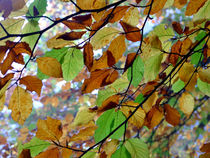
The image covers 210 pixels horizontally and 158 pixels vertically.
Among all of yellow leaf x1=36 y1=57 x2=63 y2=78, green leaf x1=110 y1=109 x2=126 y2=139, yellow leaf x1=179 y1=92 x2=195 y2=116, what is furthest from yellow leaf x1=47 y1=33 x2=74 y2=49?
yellow leaf x1=179 y1=92 x2=195 y2=116

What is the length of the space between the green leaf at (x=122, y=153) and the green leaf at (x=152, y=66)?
228 millimetres

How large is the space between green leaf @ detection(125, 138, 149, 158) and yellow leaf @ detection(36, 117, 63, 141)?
0.69ft

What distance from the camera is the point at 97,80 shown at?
0.58m

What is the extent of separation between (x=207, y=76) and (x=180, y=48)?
0.13 metres

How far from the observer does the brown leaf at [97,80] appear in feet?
1.89

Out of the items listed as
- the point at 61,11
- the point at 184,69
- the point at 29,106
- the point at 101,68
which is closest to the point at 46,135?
the point at 29,106

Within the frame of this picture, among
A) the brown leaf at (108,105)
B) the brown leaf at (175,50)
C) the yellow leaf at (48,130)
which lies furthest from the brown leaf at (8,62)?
the brown leaf at (175,50)

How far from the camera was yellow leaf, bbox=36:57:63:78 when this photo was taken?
20.8 inches

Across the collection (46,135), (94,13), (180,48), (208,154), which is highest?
(94,13)

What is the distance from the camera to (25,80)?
1.79 ft

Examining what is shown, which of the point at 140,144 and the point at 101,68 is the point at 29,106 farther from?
the point at 140,144

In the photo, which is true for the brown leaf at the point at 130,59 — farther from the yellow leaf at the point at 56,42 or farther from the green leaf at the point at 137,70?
the yellow leaf at the point at 56,42

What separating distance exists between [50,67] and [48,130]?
18 cm

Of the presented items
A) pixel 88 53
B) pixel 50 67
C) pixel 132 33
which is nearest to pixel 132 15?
pixel 132 33
